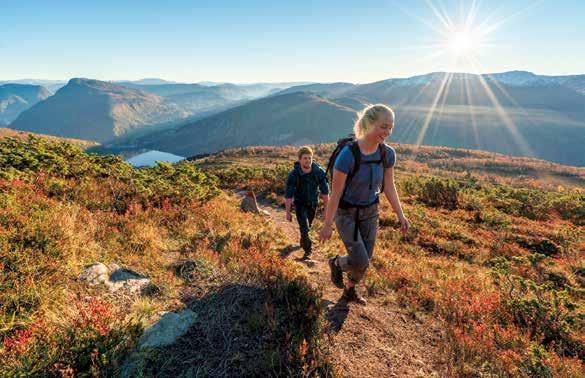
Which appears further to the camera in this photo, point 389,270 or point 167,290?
point 389,270

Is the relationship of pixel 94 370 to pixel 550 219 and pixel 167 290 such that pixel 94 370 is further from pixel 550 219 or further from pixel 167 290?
pixel 550 219

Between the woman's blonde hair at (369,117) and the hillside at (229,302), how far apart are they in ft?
7.75

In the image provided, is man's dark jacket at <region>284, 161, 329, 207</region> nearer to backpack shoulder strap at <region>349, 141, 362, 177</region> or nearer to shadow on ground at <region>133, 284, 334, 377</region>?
backpack shoulder strap at <region>349, 141, 362, 177</region>

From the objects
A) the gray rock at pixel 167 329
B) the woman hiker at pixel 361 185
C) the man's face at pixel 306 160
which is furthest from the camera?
the man's face at pixel 306 160

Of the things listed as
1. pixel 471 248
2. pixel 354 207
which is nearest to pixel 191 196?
pixel 354 207

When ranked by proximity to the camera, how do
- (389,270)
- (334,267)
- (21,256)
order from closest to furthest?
1. (21,256)
2. (334,267)
3. (389,270)

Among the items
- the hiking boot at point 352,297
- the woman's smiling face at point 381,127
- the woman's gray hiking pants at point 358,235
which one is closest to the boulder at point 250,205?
the hiking boot at point 352,297

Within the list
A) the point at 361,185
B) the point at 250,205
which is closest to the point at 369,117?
the point at 361,185

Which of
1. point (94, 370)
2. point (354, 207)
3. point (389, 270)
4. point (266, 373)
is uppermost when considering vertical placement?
point (354, 207)

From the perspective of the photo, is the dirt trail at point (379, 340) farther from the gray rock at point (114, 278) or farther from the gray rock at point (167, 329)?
the gray rock at point (114, 278)

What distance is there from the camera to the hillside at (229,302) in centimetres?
330

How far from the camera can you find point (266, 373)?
10.6ft

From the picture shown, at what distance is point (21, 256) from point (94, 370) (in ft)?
7.29

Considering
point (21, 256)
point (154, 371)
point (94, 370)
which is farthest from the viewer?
point (21, 256)
